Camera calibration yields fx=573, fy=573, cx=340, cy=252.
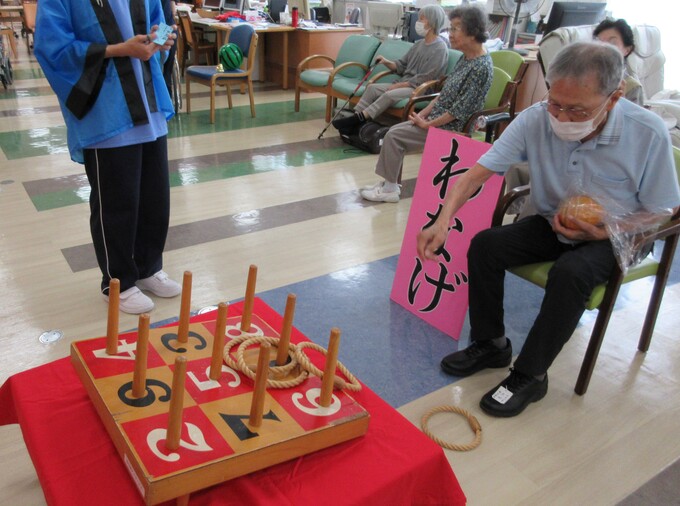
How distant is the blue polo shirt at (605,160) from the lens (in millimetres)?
1831

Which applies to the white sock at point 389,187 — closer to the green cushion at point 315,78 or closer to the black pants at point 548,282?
the black pants at point 548,282

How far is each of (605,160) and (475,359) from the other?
832mm

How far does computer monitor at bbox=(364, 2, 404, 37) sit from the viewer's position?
621 centimetres

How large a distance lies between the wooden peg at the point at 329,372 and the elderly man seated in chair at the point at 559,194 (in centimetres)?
87

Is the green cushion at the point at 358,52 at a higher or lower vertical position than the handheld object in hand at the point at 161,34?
lower

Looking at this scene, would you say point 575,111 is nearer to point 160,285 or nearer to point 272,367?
point 272,367

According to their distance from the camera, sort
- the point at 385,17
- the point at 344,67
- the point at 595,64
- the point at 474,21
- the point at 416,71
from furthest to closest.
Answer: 1. the point at 385,17
2. the point at 344,67
3. the point at 416,71
4. the point at 474,21
5. the point at 595,64

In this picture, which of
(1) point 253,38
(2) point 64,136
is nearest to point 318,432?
(2) point 64,136

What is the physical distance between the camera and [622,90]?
69.6 inches

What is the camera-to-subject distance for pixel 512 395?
6.42 feet

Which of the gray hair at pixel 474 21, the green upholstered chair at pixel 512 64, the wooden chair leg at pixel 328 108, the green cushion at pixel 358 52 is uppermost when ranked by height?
the gray hair at pixel 474 21

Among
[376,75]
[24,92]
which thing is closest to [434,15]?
[376,75]

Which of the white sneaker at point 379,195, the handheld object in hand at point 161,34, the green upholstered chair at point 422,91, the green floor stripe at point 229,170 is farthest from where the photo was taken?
the green upholstered chair at point 422,91

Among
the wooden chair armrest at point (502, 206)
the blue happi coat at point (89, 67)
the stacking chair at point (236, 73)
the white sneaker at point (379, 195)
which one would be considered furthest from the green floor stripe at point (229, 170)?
the wooden chair armrest at point (502, 206)
